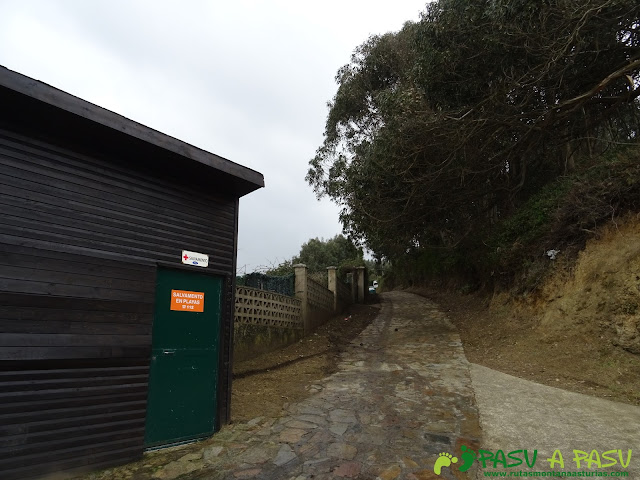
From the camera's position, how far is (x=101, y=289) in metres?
4.12

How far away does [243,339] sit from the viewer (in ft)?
26.8

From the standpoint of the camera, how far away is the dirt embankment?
6457mm

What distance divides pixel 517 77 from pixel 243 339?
8.35 metres

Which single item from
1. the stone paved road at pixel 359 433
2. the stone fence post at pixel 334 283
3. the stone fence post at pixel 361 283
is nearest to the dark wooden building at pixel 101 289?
the stone paved road at pixel 359 433

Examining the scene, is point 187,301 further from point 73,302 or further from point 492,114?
point 492,114

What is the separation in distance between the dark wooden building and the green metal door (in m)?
0.01

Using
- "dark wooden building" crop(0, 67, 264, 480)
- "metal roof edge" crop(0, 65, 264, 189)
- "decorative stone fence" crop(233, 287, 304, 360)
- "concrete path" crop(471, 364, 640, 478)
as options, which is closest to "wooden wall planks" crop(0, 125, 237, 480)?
"dark wooden building" crop(0, 67, 264, 480)

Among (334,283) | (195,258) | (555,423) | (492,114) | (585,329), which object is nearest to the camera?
(555,423)

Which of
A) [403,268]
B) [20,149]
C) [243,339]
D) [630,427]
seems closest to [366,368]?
[243,339]

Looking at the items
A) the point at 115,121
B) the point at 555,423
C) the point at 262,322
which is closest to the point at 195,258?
the point at 115,121

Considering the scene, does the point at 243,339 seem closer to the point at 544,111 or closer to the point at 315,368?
the point at 315,368

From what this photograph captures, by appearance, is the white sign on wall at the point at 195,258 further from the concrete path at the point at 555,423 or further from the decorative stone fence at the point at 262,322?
the concrete path at the point at 555,423

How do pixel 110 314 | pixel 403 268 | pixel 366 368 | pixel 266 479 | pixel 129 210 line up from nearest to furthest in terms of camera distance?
1. pixel 266 479
2. pixel 110 314
3. pixel 129 210
4. pixel 366 368
5. pixel 403 268

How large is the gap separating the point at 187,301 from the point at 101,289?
41.1 inches
